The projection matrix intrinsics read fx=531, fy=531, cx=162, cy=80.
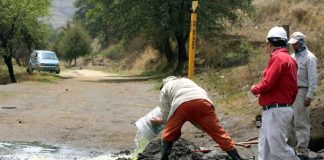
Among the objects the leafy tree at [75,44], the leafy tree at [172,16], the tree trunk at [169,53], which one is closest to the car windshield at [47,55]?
the leafy tree at [172,16]

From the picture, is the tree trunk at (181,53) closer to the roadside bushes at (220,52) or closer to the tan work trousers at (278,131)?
the roadside bushes at (220,52)

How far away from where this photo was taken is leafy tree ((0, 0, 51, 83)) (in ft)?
97.1

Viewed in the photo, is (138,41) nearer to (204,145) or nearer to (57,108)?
(57,108)

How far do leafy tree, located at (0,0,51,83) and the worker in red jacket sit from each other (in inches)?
970

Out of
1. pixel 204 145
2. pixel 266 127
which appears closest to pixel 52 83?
pixel 204 145

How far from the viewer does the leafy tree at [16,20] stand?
97.1ft

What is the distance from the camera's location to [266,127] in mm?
6891

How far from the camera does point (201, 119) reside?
25.2 feet

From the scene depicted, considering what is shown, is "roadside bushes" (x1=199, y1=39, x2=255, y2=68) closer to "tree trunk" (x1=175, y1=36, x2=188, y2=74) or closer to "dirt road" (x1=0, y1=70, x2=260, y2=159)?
"tree trunk" (x1=175, y1=36, x2=188, y2=74)

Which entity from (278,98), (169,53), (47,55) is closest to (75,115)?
(278,98)

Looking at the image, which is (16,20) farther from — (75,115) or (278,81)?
(278,81)

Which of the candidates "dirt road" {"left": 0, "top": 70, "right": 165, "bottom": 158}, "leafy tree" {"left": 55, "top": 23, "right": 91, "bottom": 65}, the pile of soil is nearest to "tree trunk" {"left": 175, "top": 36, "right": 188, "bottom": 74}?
"dirt road" {"left": 0, "top": 70, "right": 165, "bottom": 158}

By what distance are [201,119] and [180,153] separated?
3.59 feet

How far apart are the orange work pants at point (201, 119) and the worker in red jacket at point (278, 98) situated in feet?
2.81
